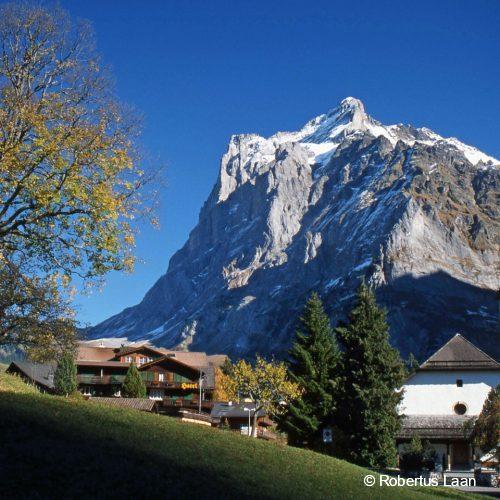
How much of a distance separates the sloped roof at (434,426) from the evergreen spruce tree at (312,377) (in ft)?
22.3

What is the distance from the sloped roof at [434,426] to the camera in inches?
2030

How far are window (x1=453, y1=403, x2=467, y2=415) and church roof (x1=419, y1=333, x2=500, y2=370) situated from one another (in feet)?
9.66

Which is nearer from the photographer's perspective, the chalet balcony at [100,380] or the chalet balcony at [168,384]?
the chalet balcony at [168,384]

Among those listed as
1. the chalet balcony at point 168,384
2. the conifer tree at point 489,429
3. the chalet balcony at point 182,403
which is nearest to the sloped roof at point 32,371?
the chalet balcony at point 168,384

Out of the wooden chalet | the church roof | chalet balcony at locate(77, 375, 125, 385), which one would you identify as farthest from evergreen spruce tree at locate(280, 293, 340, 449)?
chalet balcony at locate(77, 375, 125, 385)

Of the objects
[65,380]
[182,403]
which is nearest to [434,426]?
[65,380]

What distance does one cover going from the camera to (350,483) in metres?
21.5

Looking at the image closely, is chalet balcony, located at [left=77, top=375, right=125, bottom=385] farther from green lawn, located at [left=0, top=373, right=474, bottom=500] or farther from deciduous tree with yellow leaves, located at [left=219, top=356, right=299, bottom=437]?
green lawn, located at [left=0, top=373, right=474, bottom=500]

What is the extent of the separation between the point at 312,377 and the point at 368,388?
6850 mm

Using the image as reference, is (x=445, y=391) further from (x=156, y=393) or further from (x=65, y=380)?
(x=156, y=393)

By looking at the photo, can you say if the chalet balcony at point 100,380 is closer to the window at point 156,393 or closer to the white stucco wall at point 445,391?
the window at point 156,393

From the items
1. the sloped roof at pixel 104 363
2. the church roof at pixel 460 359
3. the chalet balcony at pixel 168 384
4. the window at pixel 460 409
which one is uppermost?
the sloped roof at pixel 104 363

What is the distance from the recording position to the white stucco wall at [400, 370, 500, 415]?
54.9 meters

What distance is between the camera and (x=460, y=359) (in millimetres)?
56375
